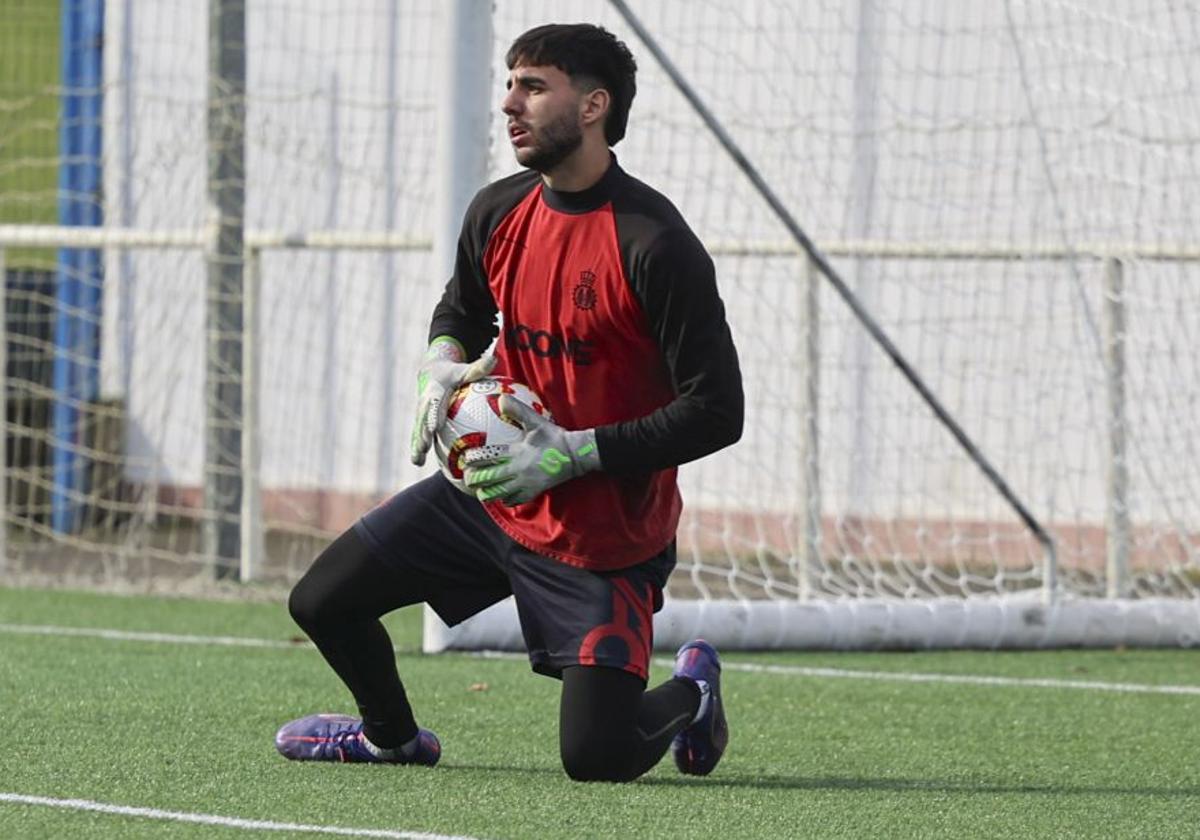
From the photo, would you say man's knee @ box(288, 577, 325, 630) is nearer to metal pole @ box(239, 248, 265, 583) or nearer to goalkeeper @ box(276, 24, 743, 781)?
goalkeeper @ box(276, 24, 743, 781)

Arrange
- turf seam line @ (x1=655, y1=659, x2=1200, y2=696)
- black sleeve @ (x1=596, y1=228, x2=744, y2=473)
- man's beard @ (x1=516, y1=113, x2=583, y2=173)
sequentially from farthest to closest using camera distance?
turf seam line @ (x1=655, y1=659, x2=1200, y2=696), man's beard @ (x1=516, y1=113, x2=583, y2=173), black sleeve @ (x1=596, y1=228, x2=744, y2=473)

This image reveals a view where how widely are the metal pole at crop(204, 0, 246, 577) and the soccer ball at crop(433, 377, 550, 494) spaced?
200 inches

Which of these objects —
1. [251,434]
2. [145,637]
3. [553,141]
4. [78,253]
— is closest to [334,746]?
[553,141]

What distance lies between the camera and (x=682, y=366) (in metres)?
5.39

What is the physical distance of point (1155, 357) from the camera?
9.67 metres

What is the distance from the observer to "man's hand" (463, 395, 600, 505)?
211 inches

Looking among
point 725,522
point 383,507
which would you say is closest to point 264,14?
point 725,522

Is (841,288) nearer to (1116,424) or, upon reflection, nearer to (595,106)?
(1116,424)

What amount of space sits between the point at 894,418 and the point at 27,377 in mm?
5475

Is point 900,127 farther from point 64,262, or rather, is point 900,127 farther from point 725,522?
point 64,262

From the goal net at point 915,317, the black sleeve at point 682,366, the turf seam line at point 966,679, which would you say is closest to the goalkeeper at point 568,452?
the black sleeve at point 682,366

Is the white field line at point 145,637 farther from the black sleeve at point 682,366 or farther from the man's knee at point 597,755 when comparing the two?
the black sleeve at point 682,366

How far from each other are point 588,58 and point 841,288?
334cm

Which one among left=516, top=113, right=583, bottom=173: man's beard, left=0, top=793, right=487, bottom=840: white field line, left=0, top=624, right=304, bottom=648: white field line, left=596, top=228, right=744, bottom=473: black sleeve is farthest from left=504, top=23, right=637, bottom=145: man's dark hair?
left=0, top=624, right=304, bottom=648: white field line
